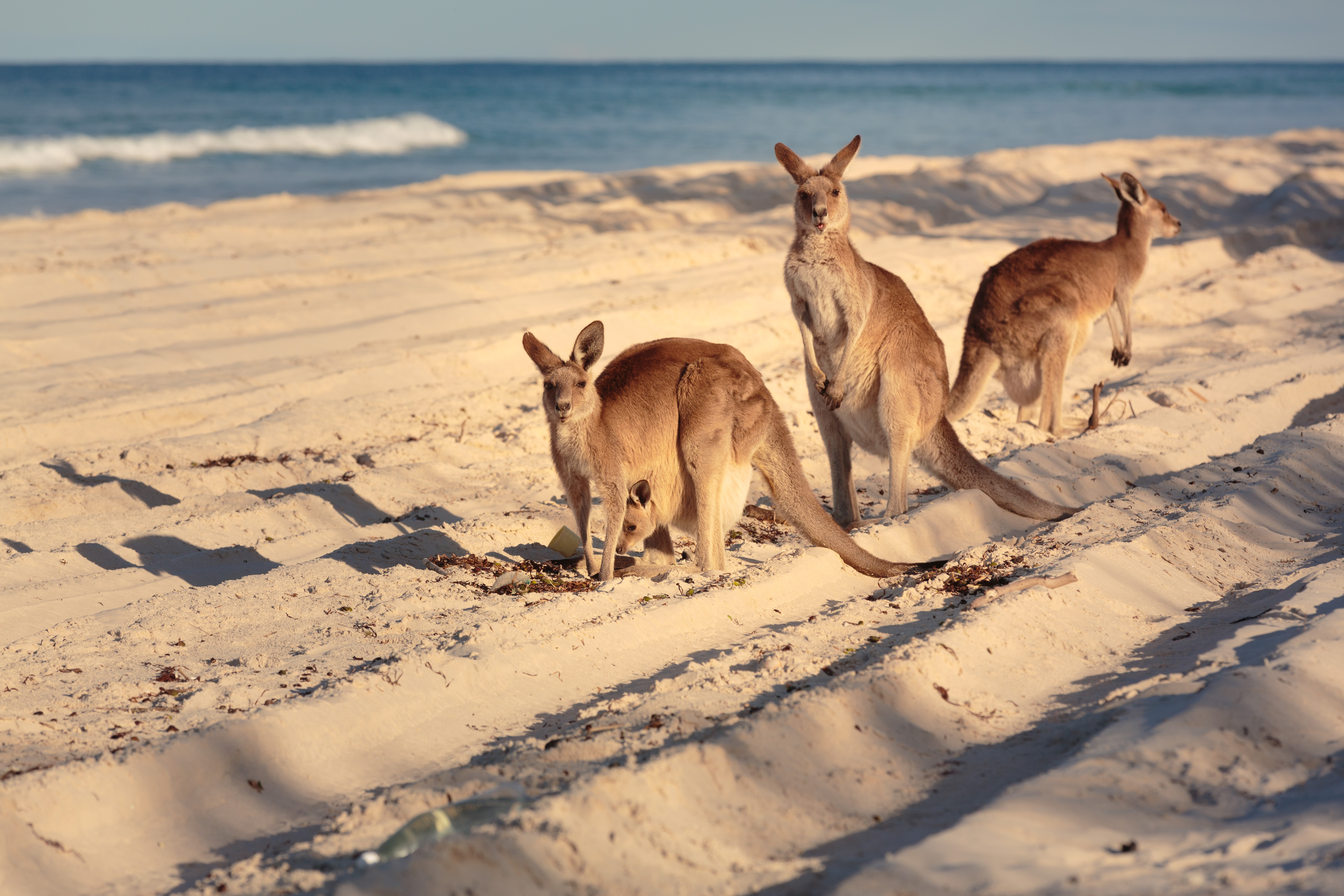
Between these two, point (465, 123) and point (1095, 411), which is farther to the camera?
point (465, 123)

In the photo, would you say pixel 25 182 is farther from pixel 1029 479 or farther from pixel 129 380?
pixel 1029 479

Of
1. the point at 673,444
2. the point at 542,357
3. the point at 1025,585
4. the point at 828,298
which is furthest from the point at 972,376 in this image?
the point at 542,357

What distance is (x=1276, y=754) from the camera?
2572mm

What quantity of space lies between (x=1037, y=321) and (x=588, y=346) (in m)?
3.54

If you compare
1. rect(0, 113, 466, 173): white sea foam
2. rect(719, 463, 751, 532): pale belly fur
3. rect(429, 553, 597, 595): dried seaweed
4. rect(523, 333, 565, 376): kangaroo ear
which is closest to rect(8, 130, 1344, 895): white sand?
rect(429, 553, 597, 595): dried seaweed

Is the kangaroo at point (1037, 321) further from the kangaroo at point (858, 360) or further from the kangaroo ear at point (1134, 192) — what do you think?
the kangaroo at point (858, 360)

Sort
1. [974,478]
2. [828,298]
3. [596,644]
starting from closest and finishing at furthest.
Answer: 1. [596,644]
2. [974,478]
3. [828,298]

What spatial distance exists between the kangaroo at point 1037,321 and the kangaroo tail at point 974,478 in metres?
1.30

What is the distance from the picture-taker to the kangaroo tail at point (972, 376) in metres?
6.76

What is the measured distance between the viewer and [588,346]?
4.34 m

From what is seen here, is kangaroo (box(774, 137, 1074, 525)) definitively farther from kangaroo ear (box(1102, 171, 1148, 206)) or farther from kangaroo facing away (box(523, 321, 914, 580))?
kangaroo ear (box(1102, 171, 1148, 206))

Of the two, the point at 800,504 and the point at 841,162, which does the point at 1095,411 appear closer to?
the point at 841,162

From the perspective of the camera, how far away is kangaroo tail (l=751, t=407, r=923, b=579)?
4.39 m

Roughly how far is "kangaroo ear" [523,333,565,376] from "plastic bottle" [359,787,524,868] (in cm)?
209
